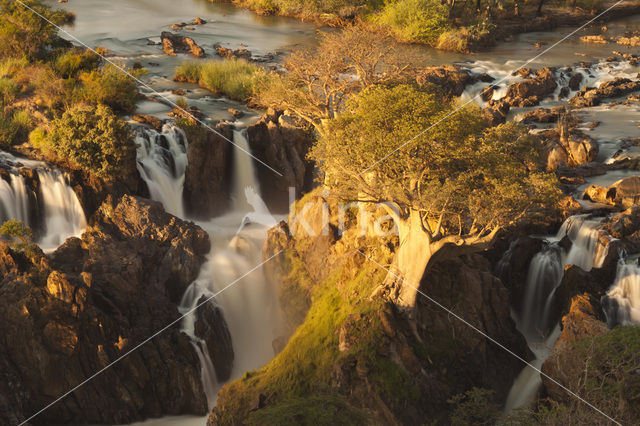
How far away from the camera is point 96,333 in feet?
80.4

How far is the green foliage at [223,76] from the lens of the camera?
4381 centimetres

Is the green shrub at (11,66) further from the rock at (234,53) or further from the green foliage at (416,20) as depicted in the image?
the green foliage at (416,20)

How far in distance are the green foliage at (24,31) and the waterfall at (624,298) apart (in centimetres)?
3682

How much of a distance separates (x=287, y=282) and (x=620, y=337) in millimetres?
15020

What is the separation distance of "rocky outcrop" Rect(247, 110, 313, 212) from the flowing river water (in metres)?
0.71

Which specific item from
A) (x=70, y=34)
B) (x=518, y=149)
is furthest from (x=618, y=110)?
(x=70, y=34)

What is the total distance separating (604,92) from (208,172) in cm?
3225

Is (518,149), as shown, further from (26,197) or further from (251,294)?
(26,197)

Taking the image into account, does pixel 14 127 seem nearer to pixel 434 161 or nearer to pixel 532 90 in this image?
pixel 434 161

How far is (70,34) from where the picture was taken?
54.0m

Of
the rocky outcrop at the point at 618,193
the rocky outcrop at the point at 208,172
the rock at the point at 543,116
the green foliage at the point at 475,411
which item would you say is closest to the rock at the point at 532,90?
the rock at the point at 543,116

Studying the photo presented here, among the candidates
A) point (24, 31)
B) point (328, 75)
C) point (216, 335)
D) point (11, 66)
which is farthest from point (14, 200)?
point (24, 31)

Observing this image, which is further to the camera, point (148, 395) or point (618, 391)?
point (148, 395)

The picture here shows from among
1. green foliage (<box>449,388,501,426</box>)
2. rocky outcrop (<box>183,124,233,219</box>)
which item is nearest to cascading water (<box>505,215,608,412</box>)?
green foliage (<box>449,388,501,426</box>)
